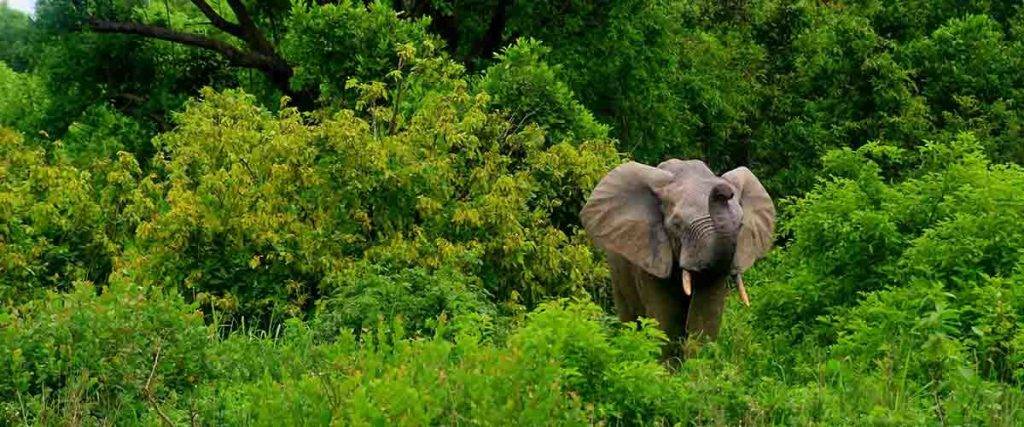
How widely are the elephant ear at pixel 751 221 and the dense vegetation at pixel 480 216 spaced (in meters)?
0.30

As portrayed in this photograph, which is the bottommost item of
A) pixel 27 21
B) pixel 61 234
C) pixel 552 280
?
pixel 552 280

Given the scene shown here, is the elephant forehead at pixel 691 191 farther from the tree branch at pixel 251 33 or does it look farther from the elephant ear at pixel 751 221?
the tree branch at pixel 251 33

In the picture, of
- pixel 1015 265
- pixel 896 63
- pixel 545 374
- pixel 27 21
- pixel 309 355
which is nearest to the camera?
pixel 545 374

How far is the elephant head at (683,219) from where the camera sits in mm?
9336

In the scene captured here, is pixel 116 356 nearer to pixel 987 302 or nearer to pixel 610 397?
pixel 610 397

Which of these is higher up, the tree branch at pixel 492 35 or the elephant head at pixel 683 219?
the tree branch at pixel 492 35

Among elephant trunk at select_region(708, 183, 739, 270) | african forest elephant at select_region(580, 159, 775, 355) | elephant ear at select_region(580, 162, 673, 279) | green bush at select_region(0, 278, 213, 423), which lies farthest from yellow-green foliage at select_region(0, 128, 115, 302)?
elephant trunk at select_region(708, 183, 739, 270)

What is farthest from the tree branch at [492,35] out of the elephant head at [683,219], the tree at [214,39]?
the elephant head at [683,219]

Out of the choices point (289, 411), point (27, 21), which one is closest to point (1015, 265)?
point (289, 411)

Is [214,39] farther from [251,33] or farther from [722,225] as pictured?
[722,225]

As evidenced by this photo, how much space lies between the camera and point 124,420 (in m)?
7.13

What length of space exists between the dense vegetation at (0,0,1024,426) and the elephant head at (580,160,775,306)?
1.56ft

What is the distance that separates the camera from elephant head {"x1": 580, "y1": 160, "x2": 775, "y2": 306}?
30.6ft

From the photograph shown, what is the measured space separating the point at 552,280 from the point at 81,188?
4.06 metres
